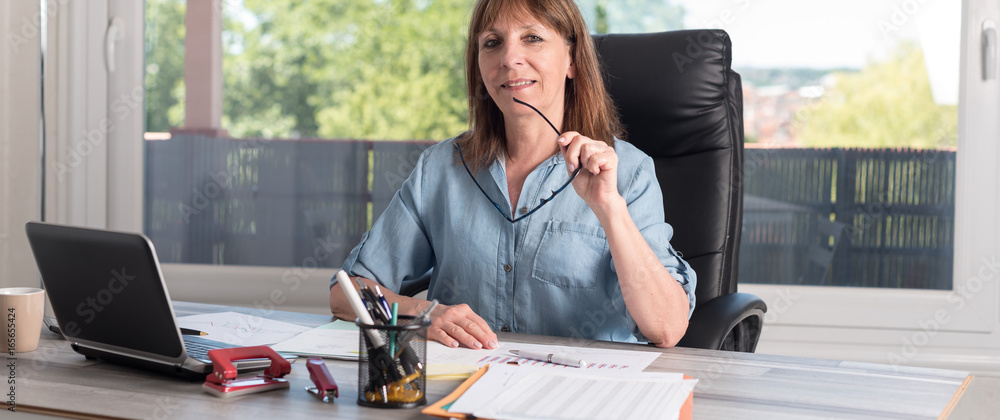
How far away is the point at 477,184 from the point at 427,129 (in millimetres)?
976

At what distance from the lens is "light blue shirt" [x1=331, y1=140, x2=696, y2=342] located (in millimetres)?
1392

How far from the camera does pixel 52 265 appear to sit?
39.8 inches

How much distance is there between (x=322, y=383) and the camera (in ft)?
2.91

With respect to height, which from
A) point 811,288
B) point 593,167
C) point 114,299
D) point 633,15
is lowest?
point 811,288

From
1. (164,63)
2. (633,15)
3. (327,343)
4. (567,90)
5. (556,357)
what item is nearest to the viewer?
(556,357)

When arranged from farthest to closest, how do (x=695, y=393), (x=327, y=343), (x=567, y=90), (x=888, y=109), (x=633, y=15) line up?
(x=633, y=15), (x=888, y=109), (x=567, y=90), (x=327, y=343), (x=695, y=393)

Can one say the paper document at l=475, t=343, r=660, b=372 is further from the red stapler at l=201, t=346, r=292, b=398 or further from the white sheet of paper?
the red stapler at l=201, t=346, r=292, b=398

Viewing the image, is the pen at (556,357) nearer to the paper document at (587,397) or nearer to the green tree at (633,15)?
the paper document at (587,397)

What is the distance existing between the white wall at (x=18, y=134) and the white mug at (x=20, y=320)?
5.07 ft

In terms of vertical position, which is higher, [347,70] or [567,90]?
[347,70]

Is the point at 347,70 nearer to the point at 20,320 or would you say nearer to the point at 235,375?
the point at 20,320

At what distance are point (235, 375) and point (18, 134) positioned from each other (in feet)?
6.43

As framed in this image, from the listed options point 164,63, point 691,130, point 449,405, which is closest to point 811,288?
point 691,130

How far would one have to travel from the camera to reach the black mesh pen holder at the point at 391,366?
84cm
